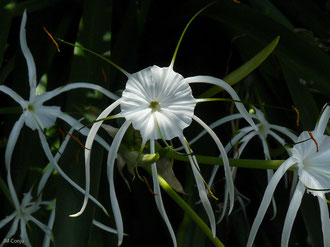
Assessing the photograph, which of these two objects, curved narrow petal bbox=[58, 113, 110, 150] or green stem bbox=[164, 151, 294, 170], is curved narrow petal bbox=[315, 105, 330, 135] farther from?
curved narrow petal bbox=[58, 113, 110, 150]

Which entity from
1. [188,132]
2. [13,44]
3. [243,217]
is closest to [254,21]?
[188,132]

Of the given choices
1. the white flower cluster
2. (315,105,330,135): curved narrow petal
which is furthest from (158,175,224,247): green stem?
(315,105,330,135): curved narrow petal

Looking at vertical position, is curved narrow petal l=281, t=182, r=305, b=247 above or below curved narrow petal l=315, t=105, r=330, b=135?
below

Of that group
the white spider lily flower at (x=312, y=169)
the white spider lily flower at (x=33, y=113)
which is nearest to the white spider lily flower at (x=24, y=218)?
the white spider lily flower at (x=33, y=113)

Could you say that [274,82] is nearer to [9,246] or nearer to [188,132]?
[188,132]

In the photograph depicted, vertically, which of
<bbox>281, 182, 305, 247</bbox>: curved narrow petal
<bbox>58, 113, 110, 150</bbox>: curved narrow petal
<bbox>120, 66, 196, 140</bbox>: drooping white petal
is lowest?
<bbox>281, 182, 305, 247</bbox>: curved narrow petal

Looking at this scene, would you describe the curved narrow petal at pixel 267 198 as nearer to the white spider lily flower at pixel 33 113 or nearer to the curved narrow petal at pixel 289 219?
the curved narrow petal at pixel 289 219

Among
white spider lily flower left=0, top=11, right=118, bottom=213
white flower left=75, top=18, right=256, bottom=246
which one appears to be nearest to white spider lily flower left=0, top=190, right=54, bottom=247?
white spider lily flower left=0, top=11, right=118, bottom=213

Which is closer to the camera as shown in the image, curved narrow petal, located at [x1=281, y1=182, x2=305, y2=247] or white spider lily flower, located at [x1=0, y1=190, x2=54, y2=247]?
curved narrow petal, located at [x1=281, y1=182, x2=305, y2=247]

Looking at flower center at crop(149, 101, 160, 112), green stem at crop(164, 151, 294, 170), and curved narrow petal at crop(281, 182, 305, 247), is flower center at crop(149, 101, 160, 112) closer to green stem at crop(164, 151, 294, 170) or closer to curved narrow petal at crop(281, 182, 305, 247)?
green stem at crop(164, 151, 294, 170)

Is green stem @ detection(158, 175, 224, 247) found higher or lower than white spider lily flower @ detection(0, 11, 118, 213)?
lower
